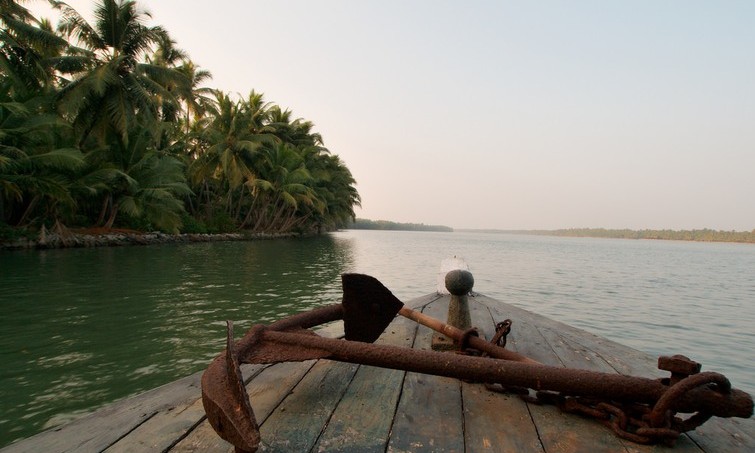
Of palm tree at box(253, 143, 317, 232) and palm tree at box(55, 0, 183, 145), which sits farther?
palm tree at box(253, 143, 317, 232)

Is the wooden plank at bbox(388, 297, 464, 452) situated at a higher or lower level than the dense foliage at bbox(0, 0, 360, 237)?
lower

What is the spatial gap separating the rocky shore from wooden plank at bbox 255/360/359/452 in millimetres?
20379

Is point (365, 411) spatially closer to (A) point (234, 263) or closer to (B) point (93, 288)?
(B) point (93, 288)

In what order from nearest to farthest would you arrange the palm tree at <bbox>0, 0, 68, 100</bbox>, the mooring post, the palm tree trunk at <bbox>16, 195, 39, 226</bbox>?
the mooring post < the palm tree at <bbox>0, 0, 68, 100</bbox> < the palm tree trunk at <bbox>16, 195, 39, 226</bbox>

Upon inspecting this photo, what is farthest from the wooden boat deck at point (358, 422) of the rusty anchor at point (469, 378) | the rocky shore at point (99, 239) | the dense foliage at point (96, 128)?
the rocky shore at point (99, 239)

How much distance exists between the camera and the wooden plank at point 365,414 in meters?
1.49

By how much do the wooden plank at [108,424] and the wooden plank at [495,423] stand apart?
1.30 meters

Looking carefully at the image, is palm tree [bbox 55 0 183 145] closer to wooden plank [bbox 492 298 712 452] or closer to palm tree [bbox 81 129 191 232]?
palm tree [bbox 81 129 191 232]

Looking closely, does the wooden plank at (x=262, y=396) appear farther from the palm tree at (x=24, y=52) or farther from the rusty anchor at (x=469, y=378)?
the palm tree at (x=24, y=52)

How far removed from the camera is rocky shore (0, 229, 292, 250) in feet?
55.0

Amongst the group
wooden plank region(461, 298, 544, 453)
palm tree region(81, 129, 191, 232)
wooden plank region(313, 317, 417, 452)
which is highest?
palm tree region(81, 129, 191, 232)

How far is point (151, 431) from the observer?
1.57m

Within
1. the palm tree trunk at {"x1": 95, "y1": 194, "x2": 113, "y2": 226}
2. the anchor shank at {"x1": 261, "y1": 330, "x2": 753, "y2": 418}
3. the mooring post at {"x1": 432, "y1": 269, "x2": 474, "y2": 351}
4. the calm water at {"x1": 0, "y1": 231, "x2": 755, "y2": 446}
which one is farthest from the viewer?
the palm tree trunk at {"x1": 95, "y1": 194, "x2": 113, "y2": 226}

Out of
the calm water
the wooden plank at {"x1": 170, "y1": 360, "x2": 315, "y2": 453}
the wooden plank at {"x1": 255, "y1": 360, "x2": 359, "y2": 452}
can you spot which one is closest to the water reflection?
the calm water
